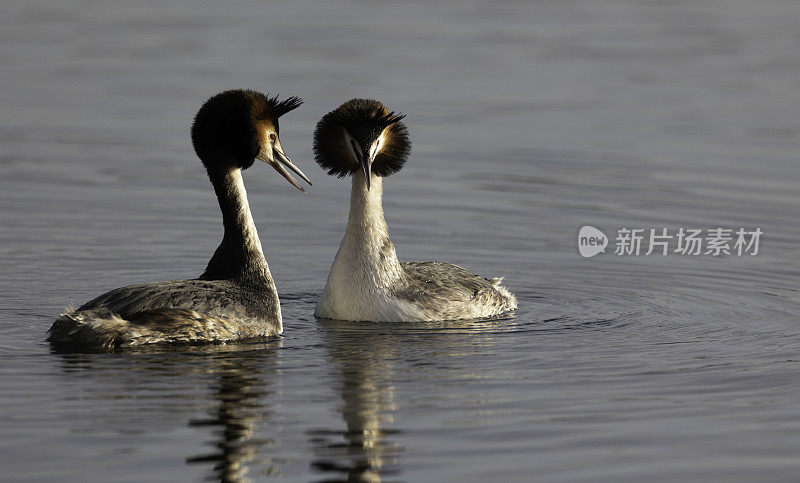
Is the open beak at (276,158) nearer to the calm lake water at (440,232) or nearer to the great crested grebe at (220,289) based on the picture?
the great crested grebe at (220,289)

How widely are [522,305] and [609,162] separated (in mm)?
6212

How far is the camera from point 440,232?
1689 centimetres

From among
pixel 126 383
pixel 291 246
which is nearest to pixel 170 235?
pixel 291 246

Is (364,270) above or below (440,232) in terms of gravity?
below

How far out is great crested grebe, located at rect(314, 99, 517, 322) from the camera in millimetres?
13227

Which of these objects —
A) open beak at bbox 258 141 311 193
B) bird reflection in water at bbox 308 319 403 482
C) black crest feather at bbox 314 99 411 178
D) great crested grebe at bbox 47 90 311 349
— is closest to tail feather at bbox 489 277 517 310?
black crest feather at bbox 314 99 411 178

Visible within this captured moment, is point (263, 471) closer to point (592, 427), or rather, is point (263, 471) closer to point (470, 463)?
point (470, 463)

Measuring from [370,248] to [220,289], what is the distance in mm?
1685

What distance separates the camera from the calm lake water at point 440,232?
9.35 meters

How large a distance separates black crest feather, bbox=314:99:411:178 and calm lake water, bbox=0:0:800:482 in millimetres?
1468

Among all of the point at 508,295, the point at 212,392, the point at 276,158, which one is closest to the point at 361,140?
the point at 276,158

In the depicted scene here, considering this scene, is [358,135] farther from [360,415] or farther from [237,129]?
[360,415]

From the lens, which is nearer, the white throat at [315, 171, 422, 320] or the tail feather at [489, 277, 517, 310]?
the white throat at [315, 171, 422, 320]

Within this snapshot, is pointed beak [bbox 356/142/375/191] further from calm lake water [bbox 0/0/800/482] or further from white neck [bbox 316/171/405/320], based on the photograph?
calm lake water [bbox 0/0/800/482]
